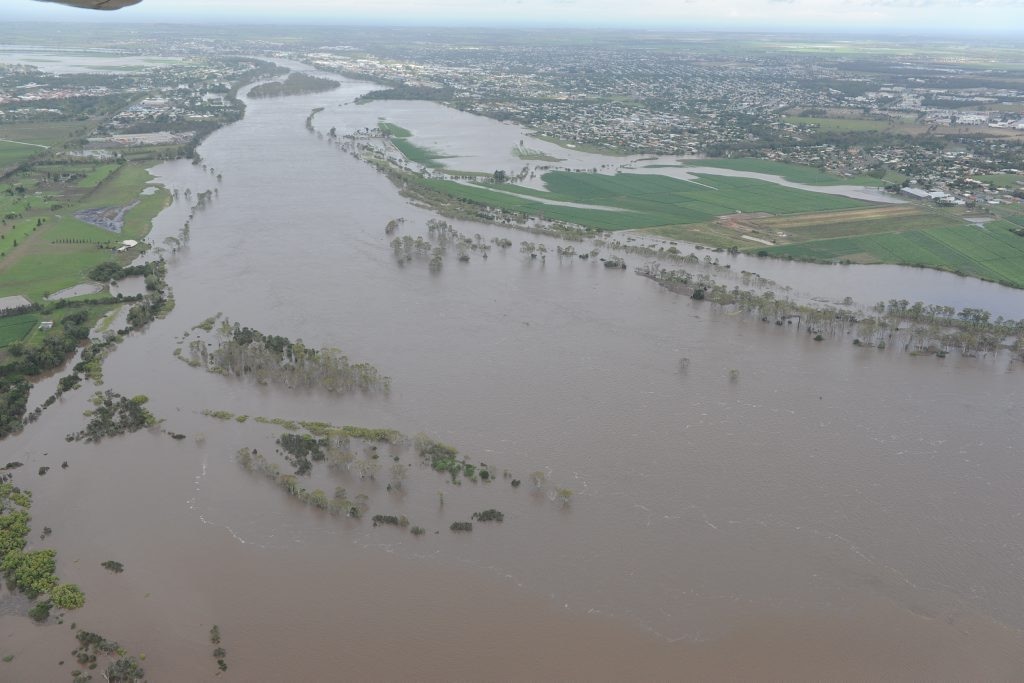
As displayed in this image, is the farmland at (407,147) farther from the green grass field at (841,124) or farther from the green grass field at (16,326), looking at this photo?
the green grass field at (841,124)

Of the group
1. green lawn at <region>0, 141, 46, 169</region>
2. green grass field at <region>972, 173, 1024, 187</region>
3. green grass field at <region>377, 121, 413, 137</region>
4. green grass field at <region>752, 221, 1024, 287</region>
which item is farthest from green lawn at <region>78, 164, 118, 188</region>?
green grass field at <region>972, 173, 1024, 187</region>

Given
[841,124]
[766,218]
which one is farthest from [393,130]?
[841,124]

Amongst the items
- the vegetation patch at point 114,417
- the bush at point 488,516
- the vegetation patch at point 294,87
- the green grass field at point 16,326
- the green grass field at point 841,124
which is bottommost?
the bush at point 488,516

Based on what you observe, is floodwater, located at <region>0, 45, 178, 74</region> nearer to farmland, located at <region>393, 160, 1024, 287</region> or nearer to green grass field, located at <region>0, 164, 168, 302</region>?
green grass field, located at <region>0, 164, 168, 302</region>

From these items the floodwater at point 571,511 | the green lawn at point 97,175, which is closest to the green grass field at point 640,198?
the floodwater at point 571,511

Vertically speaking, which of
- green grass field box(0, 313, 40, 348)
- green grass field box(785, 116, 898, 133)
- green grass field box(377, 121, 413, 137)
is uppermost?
green grass field box(785, 116, 898, 133)

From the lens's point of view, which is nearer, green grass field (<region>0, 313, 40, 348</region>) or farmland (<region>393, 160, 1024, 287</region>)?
green grass field (<region>0, 313, 40, 348</region>)

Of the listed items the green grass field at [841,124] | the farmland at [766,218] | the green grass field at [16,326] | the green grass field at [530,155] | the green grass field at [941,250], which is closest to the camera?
the green grass field at [16,326]

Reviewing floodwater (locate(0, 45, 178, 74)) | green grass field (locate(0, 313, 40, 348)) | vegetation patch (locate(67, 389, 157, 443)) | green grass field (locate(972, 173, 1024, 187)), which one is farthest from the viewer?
floodwater (locate(0, 45, 178, 74))

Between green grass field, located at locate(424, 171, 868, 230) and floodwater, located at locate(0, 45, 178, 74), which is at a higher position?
floodwater, located at locate(0, 45, 178, 74)

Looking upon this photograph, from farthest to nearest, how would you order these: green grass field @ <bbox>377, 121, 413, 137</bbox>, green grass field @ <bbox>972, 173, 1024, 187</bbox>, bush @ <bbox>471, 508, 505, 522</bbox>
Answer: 1. green grass field @ <bbox>377, 121, 413, 137</bbox>
2. green grass field @ <bbox>972, 173, 1024, 187</bbox>
3. bush @ <bbox>471, 508, 505, 522</bbox>
